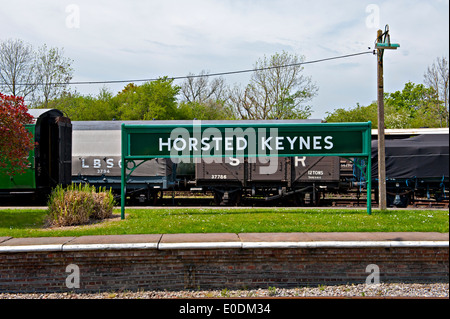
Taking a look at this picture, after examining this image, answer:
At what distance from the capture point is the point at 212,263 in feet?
21.0

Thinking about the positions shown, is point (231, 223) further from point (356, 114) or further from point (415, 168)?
point (356, 114)

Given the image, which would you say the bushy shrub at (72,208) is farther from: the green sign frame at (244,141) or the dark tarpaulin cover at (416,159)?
the dark tarpaulin cover at (416,159)

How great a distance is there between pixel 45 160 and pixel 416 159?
13.5 meters

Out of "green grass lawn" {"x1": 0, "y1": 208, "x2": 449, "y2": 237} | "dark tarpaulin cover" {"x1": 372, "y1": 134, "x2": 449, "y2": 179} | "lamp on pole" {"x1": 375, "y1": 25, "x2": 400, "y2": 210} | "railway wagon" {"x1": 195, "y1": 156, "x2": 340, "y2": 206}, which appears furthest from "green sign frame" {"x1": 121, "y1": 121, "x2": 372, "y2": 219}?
"dark tarpaulin cover" {"x1": 372, "y1": 134, "x2": 449, "y2": 179}

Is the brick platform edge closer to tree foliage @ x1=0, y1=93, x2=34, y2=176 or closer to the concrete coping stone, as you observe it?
the concrete coping stone

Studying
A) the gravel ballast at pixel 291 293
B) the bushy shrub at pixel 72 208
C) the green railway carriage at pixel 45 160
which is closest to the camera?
the gravel ballast at pixel 291 293

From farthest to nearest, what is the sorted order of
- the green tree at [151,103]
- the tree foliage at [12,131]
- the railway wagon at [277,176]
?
the green tree at [151,103]
the railway wagon at [277,176]
the tree foliage at [12,131]

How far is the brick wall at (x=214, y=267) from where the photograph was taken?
6.29 metres

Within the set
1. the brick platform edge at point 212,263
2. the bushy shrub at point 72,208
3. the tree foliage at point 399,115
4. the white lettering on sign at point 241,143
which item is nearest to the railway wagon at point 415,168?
the white lettering on sign at point 241,143

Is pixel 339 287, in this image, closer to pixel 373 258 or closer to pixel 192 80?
pixel 373 258

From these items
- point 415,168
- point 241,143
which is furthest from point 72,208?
point 415,168

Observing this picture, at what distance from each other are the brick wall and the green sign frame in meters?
2.69

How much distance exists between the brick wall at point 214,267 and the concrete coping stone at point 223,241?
9 centimetres

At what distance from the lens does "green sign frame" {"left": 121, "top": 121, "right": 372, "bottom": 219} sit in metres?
8.84
